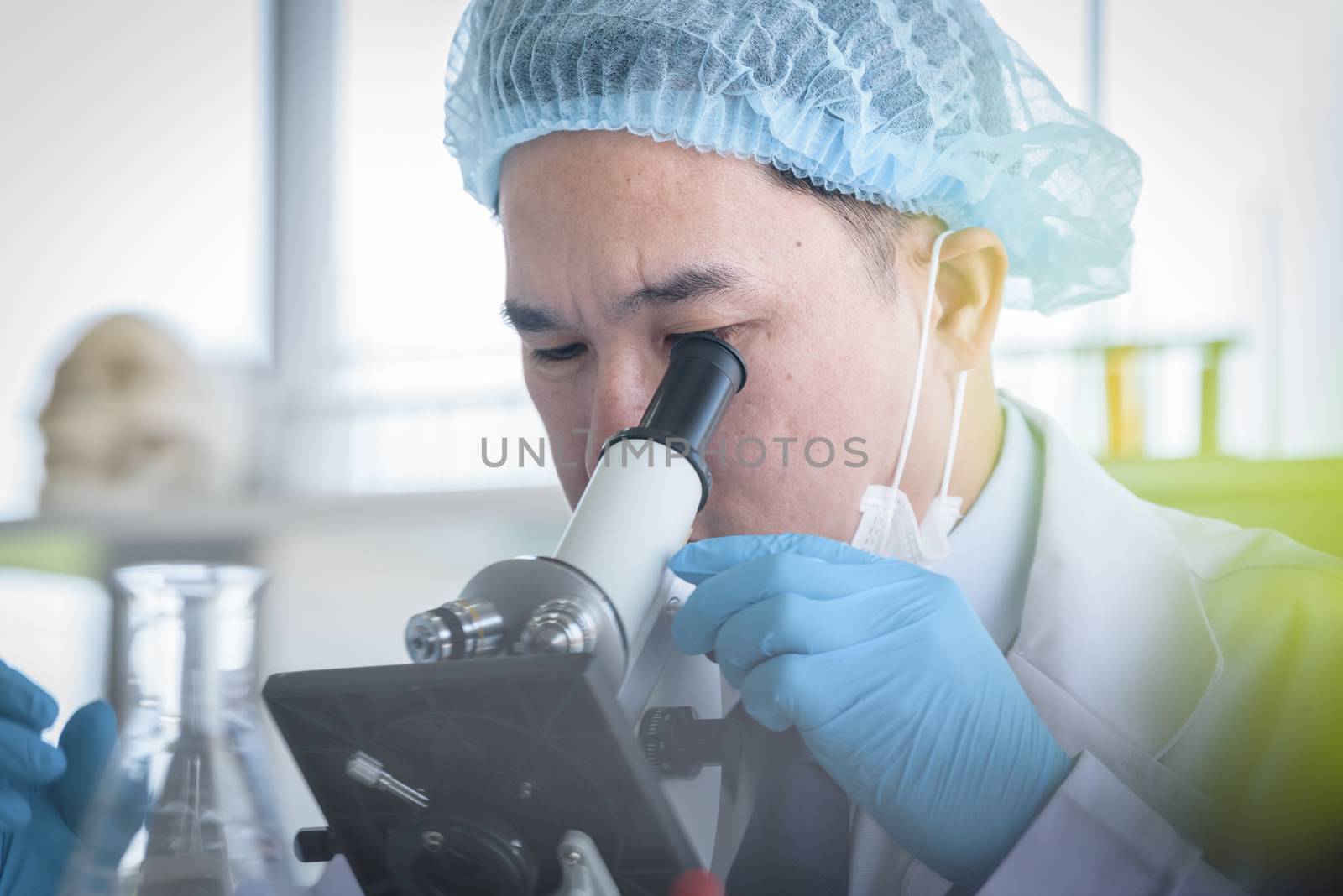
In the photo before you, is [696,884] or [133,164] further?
[133,164]

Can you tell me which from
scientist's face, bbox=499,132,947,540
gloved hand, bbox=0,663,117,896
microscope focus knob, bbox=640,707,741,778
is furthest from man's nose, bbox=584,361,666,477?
gloved hand, bbox=0,663,117,896

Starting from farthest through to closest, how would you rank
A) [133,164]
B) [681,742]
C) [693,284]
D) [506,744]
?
[133,164] < [693,284] < [681,742] < [506,744]

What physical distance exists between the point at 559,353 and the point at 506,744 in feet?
1.72

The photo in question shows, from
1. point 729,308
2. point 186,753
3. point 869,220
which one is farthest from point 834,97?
point 186,753

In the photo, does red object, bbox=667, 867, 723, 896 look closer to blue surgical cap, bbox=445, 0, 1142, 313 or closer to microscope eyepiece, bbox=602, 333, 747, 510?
microscope eyepiece, bbox=602, 333, 747, 510

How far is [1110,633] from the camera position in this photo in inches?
42.4

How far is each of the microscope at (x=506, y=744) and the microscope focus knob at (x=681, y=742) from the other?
0.4 inches

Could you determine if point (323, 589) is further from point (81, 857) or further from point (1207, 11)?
point (1207, 11)

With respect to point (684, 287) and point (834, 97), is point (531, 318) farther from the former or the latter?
point (834, 97)

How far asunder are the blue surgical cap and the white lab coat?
0.29 m

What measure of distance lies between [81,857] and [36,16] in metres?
3.25

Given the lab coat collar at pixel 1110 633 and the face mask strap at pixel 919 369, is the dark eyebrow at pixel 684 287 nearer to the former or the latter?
the face mask strap at pixel 919 369

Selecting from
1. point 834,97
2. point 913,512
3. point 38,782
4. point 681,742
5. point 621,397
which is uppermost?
point 834,97

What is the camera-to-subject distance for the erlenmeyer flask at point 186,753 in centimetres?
78
